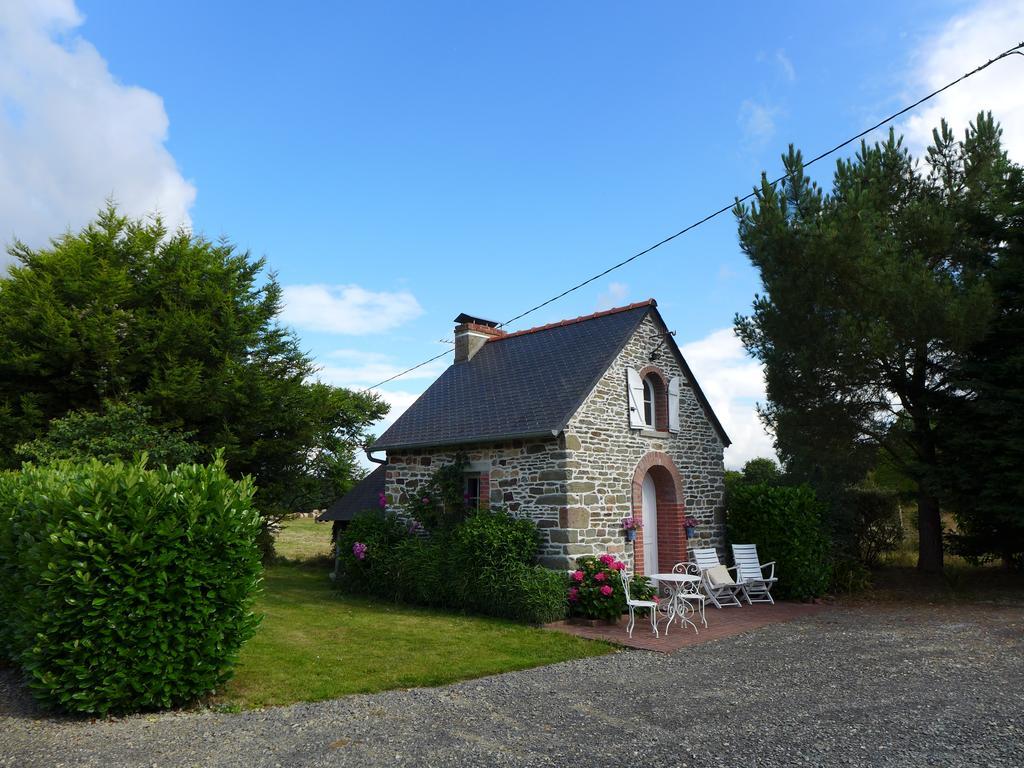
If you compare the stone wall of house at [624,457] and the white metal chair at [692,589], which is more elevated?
the stone wall of house at [624,457]

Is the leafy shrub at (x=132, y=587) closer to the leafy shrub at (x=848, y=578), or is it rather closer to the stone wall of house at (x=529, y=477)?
the stone wall of house at (x=529, y=477)

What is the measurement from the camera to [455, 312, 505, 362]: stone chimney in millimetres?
16297

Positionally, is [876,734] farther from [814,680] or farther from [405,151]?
[405,151]

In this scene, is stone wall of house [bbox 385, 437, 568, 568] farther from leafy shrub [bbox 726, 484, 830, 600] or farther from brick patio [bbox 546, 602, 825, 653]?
leafy shrub [bbox 726, 484, 830, 600]

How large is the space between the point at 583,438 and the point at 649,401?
2.66 meters

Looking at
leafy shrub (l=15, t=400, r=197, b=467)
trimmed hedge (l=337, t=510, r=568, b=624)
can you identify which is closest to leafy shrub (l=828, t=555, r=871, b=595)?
trimmed hedge (l=337, t=510, r=568, b=624)

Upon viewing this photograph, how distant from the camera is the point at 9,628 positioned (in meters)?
6.80

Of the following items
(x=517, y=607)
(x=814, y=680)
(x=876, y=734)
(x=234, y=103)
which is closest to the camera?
(x=876, y=734)

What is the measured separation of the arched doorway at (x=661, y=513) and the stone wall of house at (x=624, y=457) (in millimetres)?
198

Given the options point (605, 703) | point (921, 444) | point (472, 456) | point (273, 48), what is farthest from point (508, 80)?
point (921, 444)

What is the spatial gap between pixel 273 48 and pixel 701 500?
36.9 ft

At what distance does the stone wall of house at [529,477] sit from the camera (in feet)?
36.4

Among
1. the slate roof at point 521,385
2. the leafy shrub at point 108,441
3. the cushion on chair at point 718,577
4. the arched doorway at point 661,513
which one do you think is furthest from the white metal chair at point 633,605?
the leafy shrub at point 108,441

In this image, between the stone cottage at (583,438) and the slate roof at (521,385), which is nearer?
the stone cottage at (583,438)
